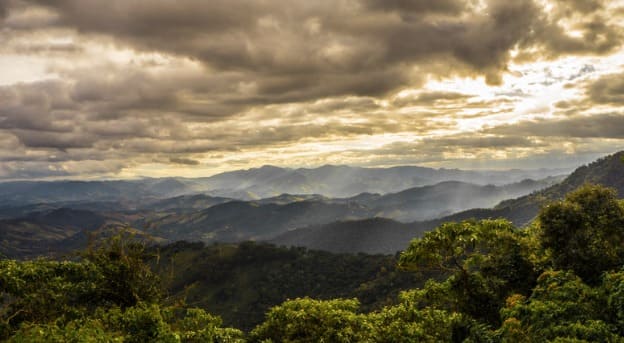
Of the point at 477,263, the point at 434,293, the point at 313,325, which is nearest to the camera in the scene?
the point at 313,325

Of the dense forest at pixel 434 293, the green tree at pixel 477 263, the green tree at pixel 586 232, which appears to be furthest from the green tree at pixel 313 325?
the green tree at pixel 586 232

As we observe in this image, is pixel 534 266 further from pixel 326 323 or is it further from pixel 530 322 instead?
pixel 326 323

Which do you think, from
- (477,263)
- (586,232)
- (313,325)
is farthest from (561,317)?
(313,325)

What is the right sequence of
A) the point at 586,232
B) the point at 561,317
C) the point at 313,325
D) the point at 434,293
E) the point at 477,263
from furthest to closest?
the point at 434,293 < the point at 477,263 < the point at 313,325 < the point at 586,232 < the point at 561,317

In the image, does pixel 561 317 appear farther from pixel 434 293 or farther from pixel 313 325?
pixel 313 325

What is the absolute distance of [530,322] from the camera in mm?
21422

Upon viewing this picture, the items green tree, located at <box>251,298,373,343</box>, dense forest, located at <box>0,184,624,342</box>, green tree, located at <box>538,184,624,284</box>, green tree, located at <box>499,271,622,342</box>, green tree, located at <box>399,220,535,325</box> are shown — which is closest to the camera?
green tree, located at <box>499,271,622,342</box>

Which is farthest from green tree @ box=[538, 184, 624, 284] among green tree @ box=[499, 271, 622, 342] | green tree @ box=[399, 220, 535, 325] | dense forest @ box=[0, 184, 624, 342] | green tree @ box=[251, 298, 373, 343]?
green tree @ box=[251, 298, 373, 343]

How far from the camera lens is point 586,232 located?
27609 mm

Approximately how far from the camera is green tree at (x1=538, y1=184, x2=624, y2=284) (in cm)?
2683

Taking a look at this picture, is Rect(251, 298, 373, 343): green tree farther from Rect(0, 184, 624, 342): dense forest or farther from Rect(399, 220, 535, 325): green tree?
Rect(399, 220, 535, 325): green tree

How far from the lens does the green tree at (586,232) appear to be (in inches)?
1056

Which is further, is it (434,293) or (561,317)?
(434,293)

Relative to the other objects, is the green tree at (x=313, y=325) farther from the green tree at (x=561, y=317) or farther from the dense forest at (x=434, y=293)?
the green tree at (x=561, y=317)
